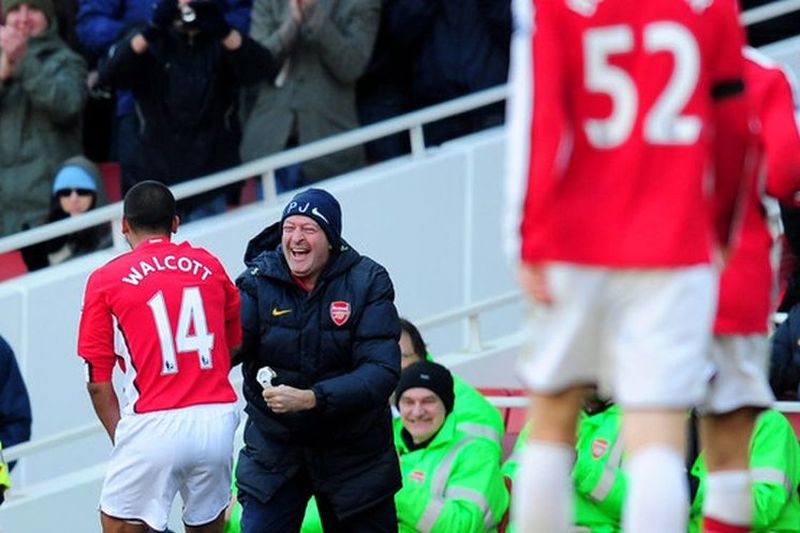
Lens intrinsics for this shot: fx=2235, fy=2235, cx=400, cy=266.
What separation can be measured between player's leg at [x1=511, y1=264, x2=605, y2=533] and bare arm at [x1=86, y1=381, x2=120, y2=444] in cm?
323

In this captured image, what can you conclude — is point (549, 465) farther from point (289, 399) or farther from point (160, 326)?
point (160, 326)

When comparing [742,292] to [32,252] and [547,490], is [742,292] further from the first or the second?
[32,252]

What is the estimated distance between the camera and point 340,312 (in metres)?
8.90

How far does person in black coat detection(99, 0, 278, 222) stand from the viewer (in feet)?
40.6

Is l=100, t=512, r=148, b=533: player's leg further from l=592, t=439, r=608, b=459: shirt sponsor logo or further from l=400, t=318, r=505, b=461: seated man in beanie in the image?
l=592, t=439, r=608, b=459: shirt sponsor logo

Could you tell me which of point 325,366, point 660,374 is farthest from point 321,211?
point 660,374

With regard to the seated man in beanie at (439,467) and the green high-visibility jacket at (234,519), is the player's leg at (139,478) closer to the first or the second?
the green high-visibility jacket at (234,519)

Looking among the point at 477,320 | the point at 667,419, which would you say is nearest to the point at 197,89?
the point at 477,320

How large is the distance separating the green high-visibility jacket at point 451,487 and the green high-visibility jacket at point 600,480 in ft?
0.62

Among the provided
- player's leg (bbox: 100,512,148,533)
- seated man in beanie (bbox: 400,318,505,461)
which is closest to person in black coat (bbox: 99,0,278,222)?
seated man in beanie (bbox: 400,318,505,461)

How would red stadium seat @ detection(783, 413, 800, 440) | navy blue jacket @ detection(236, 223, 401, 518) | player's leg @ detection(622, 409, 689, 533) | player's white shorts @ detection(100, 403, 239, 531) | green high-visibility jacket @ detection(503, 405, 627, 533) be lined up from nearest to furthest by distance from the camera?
player's leg @ detection(622, 409, 689, 533), navy blue jacket @ detection(236, 223, 401, 518), player's white shorts @ detection(100, 403, 239, 531), green high-visibility jacket @ detection(503, 405, 627, 533), red stadium seat @ detection(783, 413, 800, 440)

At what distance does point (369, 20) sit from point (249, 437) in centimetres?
468

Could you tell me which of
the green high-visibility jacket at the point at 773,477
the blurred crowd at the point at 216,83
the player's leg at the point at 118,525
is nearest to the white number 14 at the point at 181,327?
the player's leg at the point at 118,525

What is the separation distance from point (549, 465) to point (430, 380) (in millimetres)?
4255
